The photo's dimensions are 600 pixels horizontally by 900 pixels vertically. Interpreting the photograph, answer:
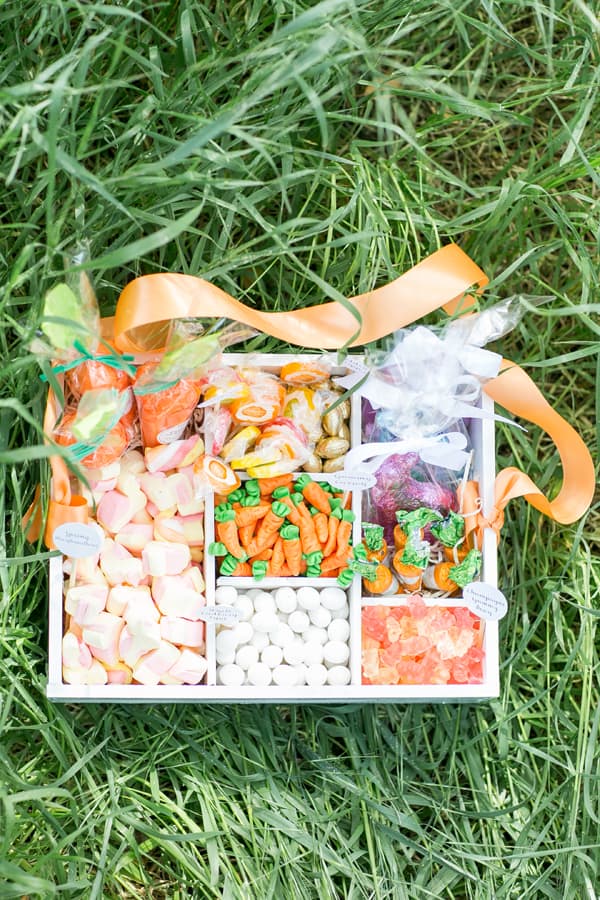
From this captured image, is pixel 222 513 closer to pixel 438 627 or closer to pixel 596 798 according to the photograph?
pixel 438 627

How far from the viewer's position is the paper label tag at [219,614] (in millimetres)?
1315

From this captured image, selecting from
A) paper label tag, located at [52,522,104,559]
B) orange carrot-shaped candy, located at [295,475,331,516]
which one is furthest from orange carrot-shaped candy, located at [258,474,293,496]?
paper label tag, located at [52,522,104,559]

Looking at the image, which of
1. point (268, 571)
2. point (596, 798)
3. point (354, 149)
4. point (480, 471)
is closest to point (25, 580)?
point (268, 571)

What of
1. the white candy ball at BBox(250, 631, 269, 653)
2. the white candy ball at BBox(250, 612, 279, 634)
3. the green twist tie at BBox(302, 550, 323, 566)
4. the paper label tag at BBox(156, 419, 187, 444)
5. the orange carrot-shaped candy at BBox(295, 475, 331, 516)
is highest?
the paper label tag at BBox(156, 419, 187, 444)

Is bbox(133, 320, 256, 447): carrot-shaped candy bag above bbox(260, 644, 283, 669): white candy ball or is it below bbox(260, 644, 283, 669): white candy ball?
above

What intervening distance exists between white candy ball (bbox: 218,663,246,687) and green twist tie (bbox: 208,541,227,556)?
0.17m

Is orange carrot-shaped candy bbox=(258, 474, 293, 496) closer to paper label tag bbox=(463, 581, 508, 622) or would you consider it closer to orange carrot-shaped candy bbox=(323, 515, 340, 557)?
orange carrot-shaped candy bbox=(323, 515, 340, 557)

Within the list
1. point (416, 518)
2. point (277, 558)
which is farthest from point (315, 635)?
point (416, 518)

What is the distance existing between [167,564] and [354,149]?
0.72 m

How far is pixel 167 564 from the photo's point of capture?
1328 millimetres

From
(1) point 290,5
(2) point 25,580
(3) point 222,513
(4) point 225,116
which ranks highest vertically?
(1) point 290,5

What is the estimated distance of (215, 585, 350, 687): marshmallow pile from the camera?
4.42ft

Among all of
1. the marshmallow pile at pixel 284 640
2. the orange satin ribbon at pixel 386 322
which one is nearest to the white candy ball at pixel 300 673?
the marshmallow pile at pixel 284 640

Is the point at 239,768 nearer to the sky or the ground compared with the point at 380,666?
nearer to the ground
